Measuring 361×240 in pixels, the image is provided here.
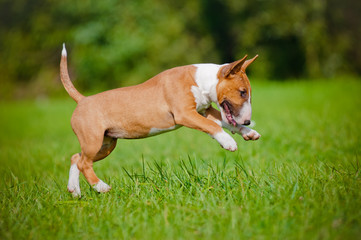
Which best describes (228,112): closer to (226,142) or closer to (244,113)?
(244,113)

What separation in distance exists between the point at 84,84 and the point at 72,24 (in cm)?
382

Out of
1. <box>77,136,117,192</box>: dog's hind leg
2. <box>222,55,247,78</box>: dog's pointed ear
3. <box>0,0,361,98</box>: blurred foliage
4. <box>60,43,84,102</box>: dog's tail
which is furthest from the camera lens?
<box>0,0,361,98</box>: blurred foliage

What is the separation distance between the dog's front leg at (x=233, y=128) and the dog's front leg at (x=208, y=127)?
44cm

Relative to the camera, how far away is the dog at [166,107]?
367 cm

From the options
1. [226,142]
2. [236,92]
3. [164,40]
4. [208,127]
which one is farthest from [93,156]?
[164,40]

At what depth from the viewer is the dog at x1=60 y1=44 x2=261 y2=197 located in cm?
367

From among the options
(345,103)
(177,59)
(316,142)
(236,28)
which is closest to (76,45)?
(177,59)

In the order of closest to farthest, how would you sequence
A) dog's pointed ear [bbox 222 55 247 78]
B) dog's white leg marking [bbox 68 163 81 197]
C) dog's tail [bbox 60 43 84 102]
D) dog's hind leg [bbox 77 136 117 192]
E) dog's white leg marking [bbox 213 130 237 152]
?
dog's white leg marking [bbox 213 130 237 152] → dog's pointed ear [bbox 222 55 247 78] → dog's hind leg [bbox 77 136 117 192] → dog's white leg marking [bbox 68 163 81 197] → dog's tail [bbox 60 43 84 102]

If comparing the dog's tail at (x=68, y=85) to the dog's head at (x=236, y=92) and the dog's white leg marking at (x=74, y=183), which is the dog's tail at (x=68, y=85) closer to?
the dog's white leg marking at (x=74, y=183)

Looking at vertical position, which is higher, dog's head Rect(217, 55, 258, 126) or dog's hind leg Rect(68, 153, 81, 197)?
dog's head Rect(217, 55, 258, 126)

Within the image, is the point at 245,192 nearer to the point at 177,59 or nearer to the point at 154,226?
the point at 154,226

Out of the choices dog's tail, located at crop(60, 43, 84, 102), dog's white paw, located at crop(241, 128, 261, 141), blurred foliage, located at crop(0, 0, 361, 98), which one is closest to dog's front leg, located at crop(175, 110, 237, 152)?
dog's white paw, located at crop(241, 128, 261, 141)

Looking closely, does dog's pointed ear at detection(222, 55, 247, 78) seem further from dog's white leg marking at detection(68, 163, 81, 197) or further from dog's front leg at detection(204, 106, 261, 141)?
dog's white leg marking at detection(68, 163, 81, 197)

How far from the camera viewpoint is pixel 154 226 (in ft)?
9.89
